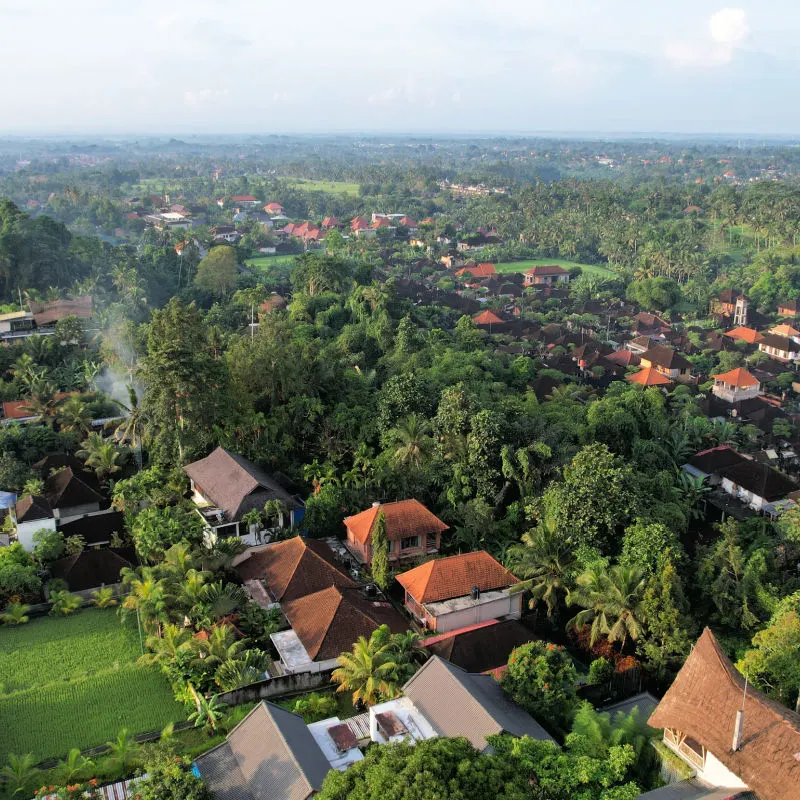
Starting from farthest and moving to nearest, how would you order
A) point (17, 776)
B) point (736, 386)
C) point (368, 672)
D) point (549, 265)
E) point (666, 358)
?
point (549, 265), point (666, 358), point (736, 386), point (368, 672), point (17, 776)

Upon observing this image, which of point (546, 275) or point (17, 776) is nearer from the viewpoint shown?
point (17, 776)

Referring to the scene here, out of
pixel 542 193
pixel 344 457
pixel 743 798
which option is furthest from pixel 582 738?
pixel 542 193

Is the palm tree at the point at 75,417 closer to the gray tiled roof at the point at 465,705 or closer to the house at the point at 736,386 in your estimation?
the gray tiled roof at the point at 465,705

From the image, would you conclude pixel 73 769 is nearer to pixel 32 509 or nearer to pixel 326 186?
pixel 32 509

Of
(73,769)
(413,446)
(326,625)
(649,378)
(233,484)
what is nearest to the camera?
(73,769)

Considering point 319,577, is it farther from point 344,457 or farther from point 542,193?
point 542,193

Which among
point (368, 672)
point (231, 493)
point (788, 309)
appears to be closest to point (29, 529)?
point (231, 493)

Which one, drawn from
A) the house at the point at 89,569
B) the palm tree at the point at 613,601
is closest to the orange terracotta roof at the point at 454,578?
the palm tree at the point at 613,601
